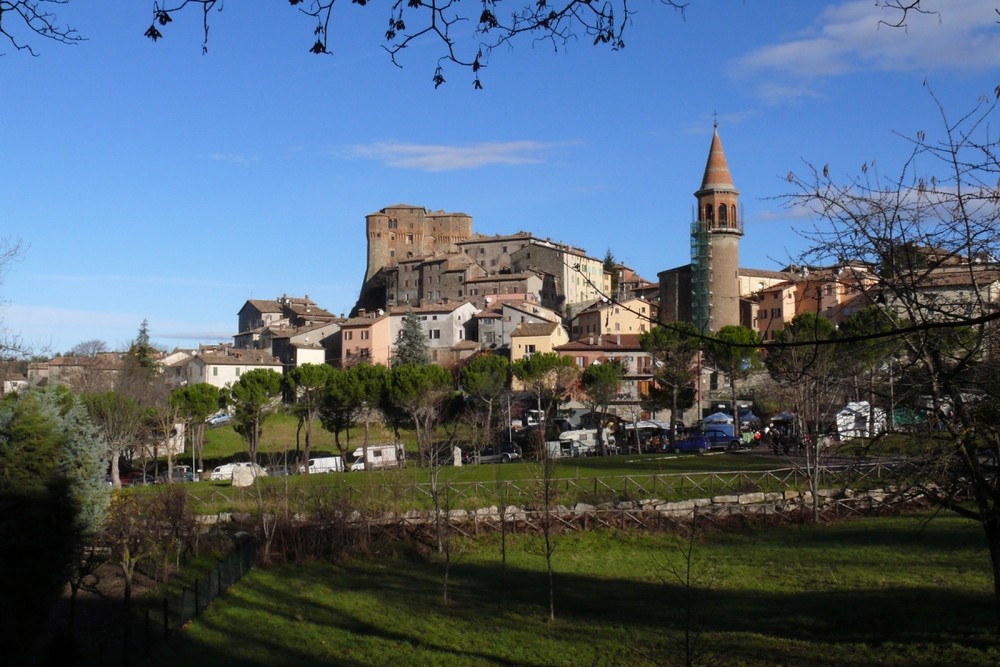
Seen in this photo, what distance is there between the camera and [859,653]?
1327 centimetres

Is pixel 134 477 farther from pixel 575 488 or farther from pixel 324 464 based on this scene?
pixel 575 488

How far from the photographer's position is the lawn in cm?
1420

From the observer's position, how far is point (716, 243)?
2820 inches

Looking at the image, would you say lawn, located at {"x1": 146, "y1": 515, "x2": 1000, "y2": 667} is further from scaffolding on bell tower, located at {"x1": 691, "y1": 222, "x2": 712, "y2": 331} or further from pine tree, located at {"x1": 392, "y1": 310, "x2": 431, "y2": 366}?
scaffolding on bell tower, located at {"x1": 691, "y1": 222, "x2": 712, "y2": 331}

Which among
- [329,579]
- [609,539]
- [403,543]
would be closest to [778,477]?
[609,539]

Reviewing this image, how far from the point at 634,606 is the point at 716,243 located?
56.7m

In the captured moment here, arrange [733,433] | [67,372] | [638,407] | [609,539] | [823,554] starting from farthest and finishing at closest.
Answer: [67,372], [638,407], [733,433], [609,539], [823,554]

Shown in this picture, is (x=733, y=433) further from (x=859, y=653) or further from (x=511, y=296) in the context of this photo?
(x=511, y=296)

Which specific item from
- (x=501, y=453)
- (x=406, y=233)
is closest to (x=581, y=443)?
(x=501, y=453)

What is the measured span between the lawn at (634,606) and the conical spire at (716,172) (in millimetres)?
52263

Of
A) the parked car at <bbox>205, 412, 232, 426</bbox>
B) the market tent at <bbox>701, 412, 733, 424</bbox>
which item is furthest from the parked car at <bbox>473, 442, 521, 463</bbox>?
the parked car at <bbox>205, 412, 232, 426</bbox>

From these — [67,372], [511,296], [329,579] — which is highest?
[511,296]

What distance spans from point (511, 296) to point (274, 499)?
60283 millimetres

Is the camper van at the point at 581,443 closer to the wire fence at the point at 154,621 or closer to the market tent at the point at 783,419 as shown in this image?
the market tent at the point at 783,419
